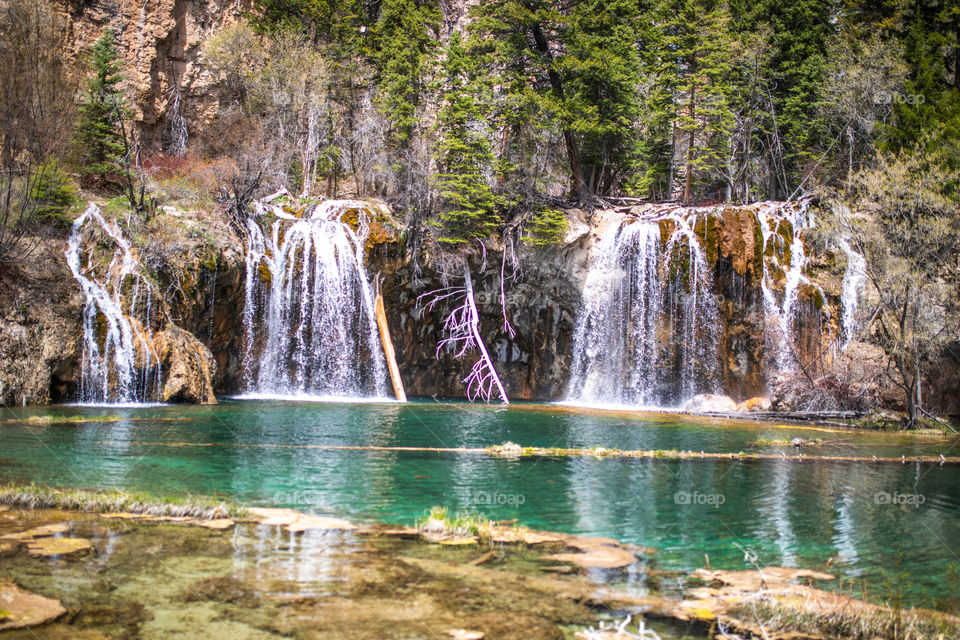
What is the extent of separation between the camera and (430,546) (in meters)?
7.37

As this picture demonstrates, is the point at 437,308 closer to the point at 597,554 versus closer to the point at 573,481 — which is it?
the point at 573,481

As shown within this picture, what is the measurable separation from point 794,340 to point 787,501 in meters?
18.6

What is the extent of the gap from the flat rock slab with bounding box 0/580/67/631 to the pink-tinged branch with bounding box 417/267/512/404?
23930mm

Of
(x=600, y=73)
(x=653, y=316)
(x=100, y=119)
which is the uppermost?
(x=600, y=73)

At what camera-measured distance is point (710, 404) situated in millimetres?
26688

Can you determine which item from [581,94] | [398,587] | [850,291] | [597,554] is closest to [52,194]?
[581,94]

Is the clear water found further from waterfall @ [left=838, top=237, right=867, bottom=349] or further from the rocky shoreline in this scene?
waterfall @ [left=838, top=237, right=867, bottom=349]

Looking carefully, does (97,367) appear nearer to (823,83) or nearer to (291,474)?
(291,474)

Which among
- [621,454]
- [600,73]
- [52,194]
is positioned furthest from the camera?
[600,73]

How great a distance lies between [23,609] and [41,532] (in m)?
2.45

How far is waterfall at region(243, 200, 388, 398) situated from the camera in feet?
91.3

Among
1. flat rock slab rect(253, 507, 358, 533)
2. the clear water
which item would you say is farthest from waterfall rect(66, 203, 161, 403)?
flat rock slab rect(253, 507, 358, 533)

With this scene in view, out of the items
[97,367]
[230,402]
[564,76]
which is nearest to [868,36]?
[564,76]

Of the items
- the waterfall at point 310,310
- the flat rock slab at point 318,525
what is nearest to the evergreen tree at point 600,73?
the waterfall at point 310,310
